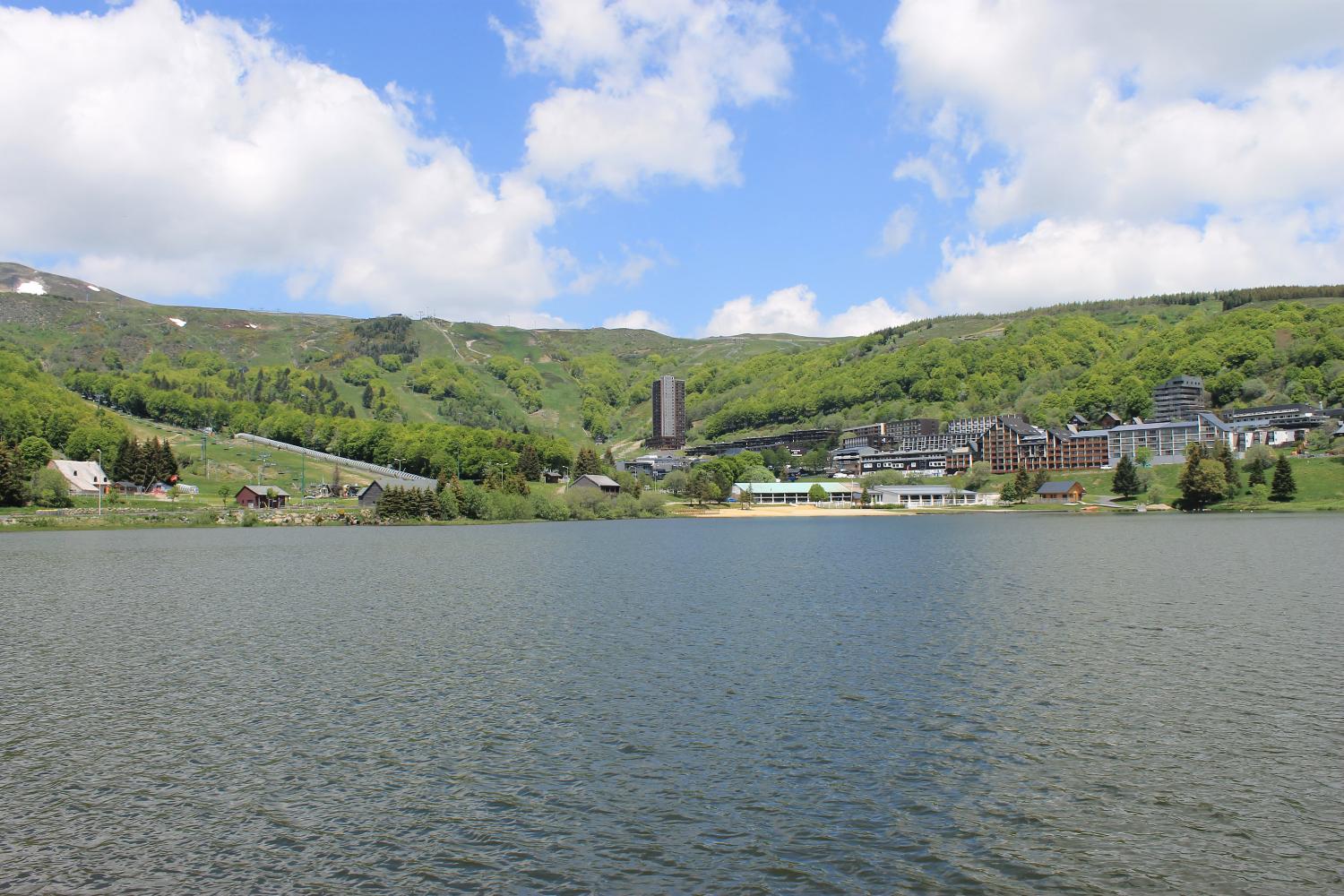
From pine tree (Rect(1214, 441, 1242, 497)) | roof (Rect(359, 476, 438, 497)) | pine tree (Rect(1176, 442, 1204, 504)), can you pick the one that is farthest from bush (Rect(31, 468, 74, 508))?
pine tree (Rect(1214, 441, 1242, 497))

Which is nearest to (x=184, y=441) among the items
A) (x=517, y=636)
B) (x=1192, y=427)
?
(x=517, y=636)

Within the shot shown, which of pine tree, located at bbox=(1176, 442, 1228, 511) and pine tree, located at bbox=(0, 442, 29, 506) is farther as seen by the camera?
pine tree, located at bbox=(1176, 442, 1228, 511)

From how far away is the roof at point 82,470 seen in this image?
458 ft

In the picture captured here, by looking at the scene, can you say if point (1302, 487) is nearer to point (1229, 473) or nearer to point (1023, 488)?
point (1229, 473)

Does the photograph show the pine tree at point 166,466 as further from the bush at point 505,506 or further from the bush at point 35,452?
the bush at point 505,506

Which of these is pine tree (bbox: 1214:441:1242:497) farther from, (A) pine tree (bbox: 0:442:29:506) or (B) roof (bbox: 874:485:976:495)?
(A) pine tree (bbox: 0:442:29:506)

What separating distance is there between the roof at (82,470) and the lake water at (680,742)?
378 ft

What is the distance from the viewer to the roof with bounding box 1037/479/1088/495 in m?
167

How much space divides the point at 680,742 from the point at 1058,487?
166 m

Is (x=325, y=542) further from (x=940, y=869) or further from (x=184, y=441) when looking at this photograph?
(x=184, y=441)

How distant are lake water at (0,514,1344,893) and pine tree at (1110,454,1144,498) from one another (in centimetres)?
12071

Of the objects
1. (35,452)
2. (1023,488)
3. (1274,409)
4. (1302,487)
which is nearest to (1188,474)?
(1302,487)

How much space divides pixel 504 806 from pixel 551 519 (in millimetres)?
125561

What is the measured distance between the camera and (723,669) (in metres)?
26.2
